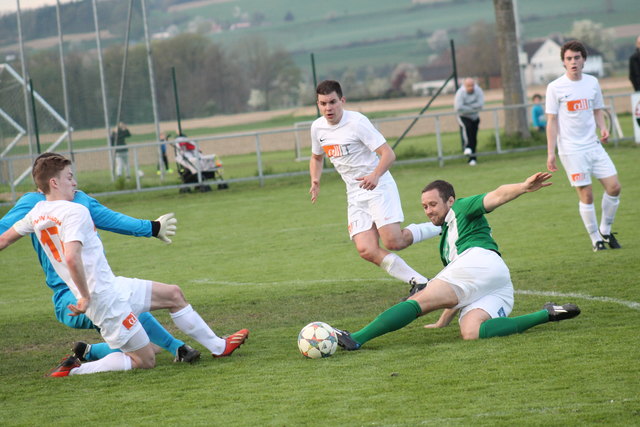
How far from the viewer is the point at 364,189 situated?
8.12m

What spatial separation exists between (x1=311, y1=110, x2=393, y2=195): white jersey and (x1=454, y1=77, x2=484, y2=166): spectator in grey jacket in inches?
472

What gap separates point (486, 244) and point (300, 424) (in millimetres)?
2391

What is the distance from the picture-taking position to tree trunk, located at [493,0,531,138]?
23578mm

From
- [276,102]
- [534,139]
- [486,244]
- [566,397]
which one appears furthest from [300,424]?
[276,102]

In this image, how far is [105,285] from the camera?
5957 millimetres

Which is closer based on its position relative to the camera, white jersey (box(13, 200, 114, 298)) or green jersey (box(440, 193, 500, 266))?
white jersey (box(13, 200, 114, 298))

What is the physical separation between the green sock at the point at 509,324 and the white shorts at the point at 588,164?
370cm

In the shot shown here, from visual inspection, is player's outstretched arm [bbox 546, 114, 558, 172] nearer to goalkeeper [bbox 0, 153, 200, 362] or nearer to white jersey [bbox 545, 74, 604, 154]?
white jersey [bbox 545, 74, 604, 154]

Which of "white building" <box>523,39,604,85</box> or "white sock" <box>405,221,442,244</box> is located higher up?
"white building" <box>523,39,604,85</box>

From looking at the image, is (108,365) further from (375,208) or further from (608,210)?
(608,210)

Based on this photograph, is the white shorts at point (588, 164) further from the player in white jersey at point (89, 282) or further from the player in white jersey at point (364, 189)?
the player in white jersey at point (89, 282)

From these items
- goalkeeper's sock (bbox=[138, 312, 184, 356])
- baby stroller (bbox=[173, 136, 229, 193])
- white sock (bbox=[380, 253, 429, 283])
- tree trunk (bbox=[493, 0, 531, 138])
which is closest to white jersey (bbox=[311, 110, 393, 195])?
white sock (bbox=[380, 253, 429, 283])

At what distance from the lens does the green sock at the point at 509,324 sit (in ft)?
20.4

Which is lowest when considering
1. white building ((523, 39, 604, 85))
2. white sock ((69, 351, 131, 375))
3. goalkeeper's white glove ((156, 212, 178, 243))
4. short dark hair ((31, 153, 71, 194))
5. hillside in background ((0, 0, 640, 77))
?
white sock ((69, 351, 131, 375))
